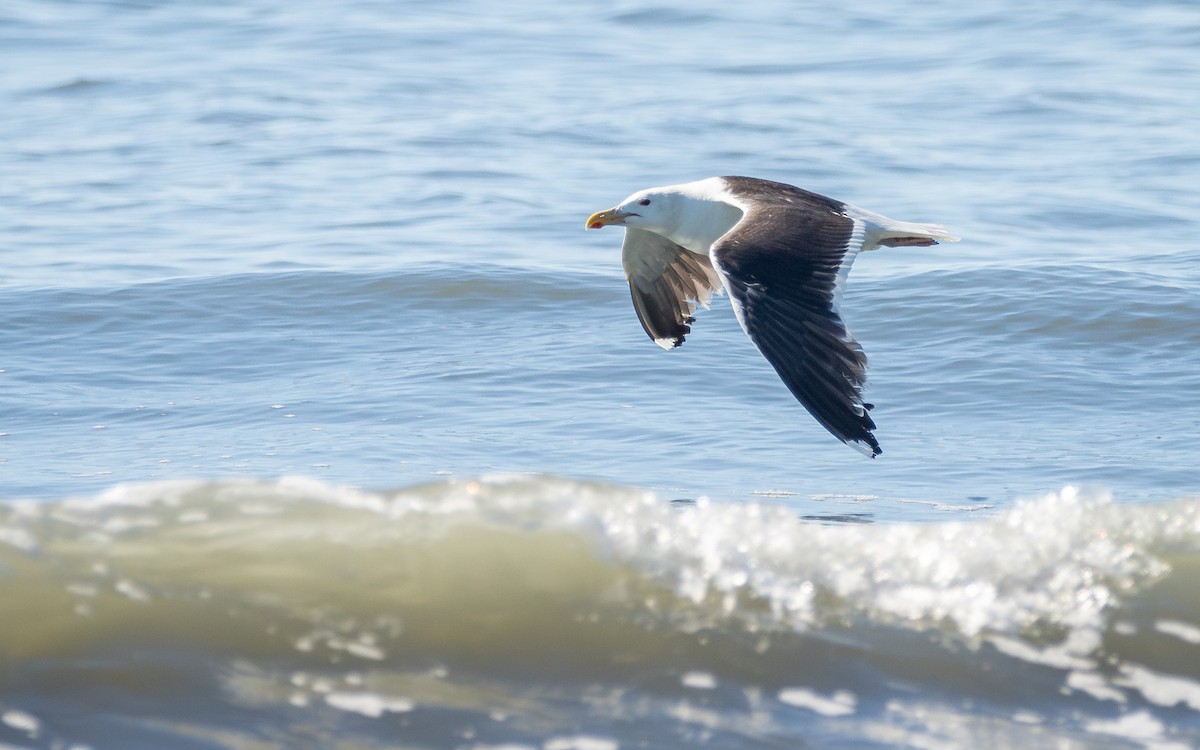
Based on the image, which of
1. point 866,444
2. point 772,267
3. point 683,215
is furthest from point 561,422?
point 866,444

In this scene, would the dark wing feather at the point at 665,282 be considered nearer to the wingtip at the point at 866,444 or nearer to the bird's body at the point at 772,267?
the bird's body at the point at 772,267

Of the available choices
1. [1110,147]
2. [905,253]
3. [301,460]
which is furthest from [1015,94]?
[301,460]

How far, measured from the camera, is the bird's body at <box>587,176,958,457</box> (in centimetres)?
612

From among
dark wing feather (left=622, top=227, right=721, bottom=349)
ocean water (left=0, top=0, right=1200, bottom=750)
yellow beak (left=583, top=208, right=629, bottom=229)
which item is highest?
yellow beak (left=583, top=208, right=629, bottom=229)

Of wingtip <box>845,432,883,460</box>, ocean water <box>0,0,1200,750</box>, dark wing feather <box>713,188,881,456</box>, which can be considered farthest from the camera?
dark wing feather <box>713,188,881,456</box>

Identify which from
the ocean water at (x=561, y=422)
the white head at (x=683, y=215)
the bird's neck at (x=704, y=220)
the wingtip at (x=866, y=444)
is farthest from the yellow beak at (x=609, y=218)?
the wingtip at (x=866, y=444)

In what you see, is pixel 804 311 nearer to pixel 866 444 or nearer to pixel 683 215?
pixel 866 444

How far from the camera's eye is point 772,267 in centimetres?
648

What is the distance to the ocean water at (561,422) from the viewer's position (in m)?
4.74

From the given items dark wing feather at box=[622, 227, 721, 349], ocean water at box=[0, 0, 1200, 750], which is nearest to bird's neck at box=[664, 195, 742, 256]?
dark wing feather at box=[622, 227, 721, 349]

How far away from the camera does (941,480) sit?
730cm

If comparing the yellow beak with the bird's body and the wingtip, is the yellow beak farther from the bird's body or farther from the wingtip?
the wingtip

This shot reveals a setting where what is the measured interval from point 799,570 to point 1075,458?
2949mm

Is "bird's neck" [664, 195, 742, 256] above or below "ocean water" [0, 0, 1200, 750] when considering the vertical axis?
above
